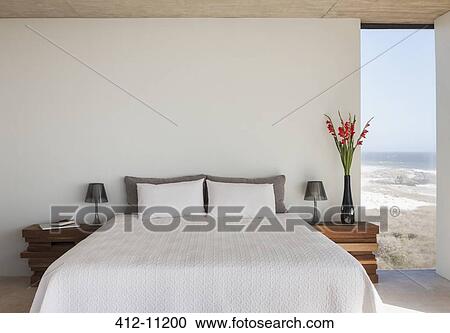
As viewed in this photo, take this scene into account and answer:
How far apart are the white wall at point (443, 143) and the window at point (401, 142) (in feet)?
0.46

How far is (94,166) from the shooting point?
489cm

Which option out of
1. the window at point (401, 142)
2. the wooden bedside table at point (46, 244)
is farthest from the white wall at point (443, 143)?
the wooden bedside table at point (46, 244)

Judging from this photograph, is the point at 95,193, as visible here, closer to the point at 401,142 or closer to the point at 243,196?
the point at 243,196

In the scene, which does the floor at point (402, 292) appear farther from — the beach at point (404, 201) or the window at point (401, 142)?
the window at point (401, 142)

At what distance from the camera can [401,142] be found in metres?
5.10

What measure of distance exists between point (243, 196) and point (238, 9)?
1630mm

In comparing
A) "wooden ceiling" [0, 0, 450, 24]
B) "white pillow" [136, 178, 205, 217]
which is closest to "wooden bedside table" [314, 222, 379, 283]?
"white pillow" [136, 178, 205, 217]

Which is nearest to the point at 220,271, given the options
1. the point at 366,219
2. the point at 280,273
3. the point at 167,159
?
the point at 280,273

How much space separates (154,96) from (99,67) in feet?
1.88

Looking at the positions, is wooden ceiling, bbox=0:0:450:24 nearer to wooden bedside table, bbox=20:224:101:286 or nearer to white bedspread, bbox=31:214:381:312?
wooden bedside table, bbox=20:224:101:286

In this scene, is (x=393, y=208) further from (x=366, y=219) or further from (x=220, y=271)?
(x=220, y=271)

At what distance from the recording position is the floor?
3.95 meters

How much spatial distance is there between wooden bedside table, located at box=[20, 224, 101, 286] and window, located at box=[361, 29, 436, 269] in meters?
2.75
